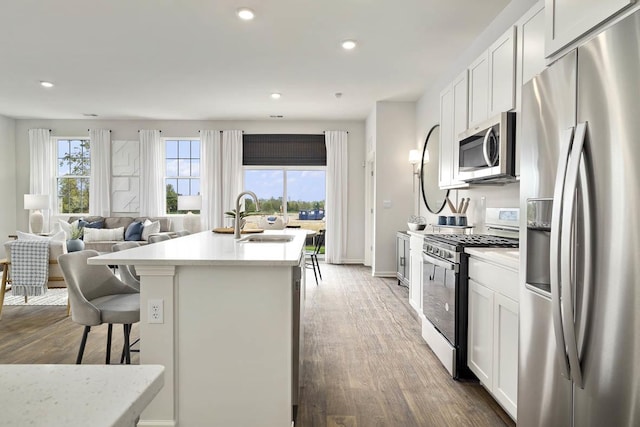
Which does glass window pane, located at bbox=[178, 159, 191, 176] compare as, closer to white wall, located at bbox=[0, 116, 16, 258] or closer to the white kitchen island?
white wall, located at bbox=[0, 116, 16, 258]

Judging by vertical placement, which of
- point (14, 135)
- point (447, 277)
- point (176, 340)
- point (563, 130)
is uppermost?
point (14, 135)

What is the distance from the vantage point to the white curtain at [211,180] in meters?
7.24

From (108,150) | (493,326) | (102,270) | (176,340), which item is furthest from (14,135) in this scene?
(493,326)

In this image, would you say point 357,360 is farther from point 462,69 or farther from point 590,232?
point 462,69

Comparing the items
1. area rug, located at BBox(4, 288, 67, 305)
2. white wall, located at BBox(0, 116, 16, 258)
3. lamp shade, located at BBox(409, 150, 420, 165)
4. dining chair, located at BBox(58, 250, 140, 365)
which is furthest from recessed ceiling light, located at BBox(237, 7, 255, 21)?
white wall, located at BBox(0, 116, 16, 258)

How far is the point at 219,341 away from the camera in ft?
5.94

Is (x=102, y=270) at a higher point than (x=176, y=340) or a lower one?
higher

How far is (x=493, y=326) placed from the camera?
6.76 feet

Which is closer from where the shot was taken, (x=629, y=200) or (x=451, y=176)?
(x=629, y=200)

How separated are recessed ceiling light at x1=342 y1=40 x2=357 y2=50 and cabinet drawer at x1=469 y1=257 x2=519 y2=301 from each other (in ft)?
8.41

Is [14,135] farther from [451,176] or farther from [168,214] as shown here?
[451,176]

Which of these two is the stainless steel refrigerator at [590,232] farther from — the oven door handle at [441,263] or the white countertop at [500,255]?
the oven door handle at [441,263]

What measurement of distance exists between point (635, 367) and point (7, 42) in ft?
17.8

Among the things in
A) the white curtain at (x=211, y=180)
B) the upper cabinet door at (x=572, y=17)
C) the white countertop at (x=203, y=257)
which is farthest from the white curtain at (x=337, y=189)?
the upper cabinet door at (x=572, y=17)
